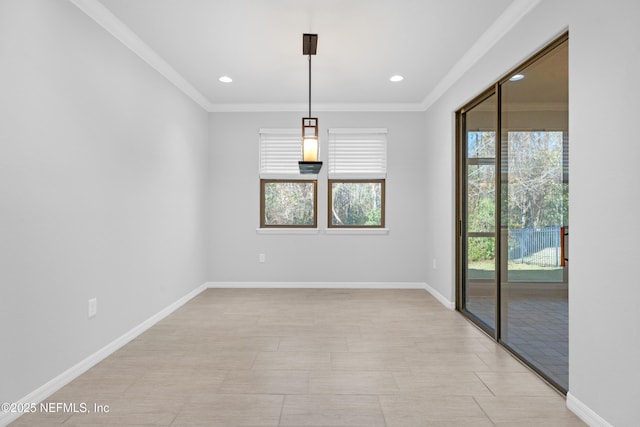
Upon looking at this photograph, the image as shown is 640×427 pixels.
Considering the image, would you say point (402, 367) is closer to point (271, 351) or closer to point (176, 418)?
point (271, 351)

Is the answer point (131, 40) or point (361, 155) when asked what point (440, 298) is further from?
point (131, 40)

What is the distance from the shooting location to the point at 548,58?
2725 millimetres

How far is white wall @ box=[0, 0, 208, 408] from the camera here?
2.20m

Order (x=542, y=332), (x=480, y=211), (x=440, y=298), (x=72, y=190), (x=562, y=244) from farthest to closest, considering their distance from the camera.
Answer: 1. (x=440, y=298)
2. (x=480, y=211)
3. (x=542, y=332)
4. (x=72, y=190)
5. (x=562, y=244)

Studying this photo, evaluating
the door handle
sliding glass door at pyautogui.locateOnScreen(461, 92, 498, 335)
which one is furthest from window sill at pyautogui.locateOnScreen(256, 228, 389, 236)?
the door handle

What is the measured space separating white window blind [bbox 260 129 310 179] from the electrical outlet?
3.22 metres

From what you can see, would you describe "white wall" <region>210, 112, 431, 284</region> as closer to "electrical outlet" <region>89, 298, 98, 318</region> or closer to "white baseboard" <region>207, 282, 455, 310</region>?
"white baseboard" <region>207, 282, 455, 310</region>

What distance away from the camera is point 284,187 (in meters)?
5.89

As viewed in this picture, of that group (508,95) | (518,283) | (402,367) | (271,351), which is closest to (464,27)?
(508,95)

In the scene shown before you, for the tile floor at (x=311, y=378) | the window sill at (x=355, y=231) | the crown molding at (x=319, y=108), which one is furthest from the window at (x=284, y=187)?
the tile floor at (x=311, y=378)

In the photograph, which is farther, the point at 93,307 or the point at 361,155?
the point at 361,155

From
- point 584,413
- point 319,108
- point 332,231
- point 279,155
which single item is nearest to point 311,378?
point 584,413

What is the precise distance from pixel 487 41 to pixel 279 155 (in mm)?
3227

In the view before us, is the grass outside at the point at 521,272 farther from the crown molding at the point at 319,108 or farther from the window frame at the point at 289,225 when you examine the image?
the crown molding at the point at 319,108
